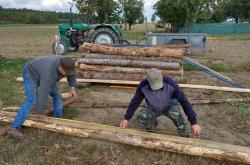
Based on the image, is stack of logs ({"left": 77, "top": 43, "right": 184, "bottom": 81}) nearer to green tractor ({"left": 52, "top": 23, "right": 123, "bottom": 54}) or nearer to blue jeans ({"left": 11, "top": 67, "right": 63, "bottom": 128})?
blue jeans ({"left": 11, "top": 67, "right": 63, "bottom": 128})

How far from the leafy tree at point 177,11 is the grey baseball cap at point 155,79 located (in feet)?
99.8

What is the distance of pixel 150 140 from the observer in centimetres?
465

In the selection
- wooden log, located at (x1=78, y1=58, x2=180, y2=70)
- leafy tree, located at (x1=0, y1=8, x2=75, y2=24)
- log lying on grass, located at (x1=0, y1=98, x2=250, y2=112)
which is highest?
leafy tree, located at (x1=0, y1=8, x2=75, y2=24)

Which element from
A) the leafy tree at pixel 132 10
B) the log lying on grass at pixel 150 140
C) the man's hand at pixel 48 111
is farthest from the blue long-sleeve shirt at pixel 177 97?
the leafy tree at pixel 132 10

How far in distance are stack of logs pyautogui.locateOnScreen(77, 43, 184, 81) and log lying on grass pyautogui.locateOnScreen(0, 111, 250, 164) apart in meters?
3.51

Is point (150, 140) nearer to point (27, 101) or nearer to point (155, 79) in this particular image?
point (155, 79)

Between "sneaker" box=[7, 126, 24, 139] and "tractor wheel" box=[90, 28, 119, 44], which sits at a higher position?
"tractor wheel" box=[90, 28, 119, 44]

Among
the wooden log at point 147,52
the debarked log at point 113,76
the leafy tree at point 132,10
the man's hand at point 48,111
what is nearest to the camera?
the man's hand at point 48,111

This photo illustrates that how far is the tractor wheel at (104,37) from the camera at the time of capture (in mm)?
14492

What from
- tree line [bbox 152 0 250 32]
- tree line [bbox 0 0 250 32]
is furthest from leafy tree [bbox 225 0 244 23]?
tree line [bbox 152 0 250 32]

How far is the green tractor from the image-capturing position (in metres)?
14.5

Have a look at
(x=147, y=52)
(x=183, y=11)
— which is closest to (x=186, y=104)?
(x=147, y=52)

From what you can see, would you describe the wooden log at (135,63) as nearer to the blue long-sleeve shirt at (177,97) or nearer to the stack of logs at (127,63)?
the stack of logs at (127,63)

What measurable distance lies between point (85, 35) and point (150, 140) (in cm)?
1130
